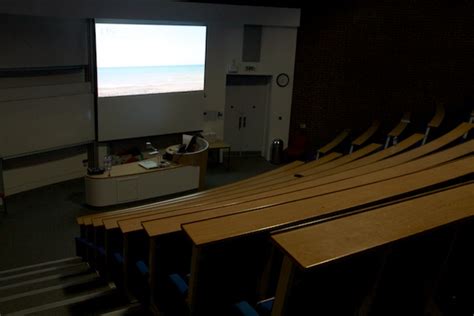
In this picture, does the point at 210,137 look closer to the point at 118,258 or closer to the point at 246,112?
the point at 246,112

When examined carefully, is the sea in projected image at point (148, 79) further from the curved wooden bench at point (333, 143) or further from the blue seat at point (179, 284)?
the blue seat at point (179, 284)

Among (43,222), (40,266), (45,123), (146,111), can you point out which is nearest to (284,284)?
(40,266)

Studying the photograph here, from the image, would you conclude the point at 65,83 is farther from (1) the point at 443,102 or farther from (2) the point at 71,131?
(1) the point at 443,102

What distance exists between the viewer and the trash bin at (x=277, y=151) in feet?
33.1

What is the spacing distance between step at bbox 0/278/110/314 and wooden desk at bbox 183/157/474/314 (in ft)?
6.94

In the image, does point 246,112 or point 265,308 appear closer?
point 265,308

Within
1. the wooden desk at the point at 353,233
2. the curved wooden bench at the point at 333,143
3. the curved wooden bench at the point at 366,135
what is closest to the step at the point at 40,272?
the wooden desk at the point at 353,233

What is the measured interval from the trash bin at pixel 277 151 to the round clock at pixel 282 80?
1.20 m

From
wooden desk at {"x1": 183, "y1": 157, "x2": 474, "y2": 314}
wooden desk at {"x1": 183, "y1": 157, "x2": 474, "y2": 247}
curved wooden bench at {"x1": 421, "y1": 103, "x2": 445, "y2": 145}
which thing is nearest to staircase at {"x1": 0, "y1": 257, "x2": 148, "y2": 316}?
wooden desk at {"x1": 183, "y1": 157, "x2": 474, "y2": 314}

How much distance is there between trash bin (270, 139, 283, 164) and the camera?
1009cm

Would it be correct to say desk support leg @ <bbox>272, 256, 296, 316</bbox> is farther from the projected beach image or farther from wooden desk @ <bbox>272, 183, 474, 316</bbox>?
the projected beach image

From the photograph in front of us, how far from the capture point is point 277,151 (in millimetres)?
10094

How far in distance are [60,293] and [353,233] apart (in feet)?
10.6

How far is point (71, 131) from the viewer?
8227 mm
